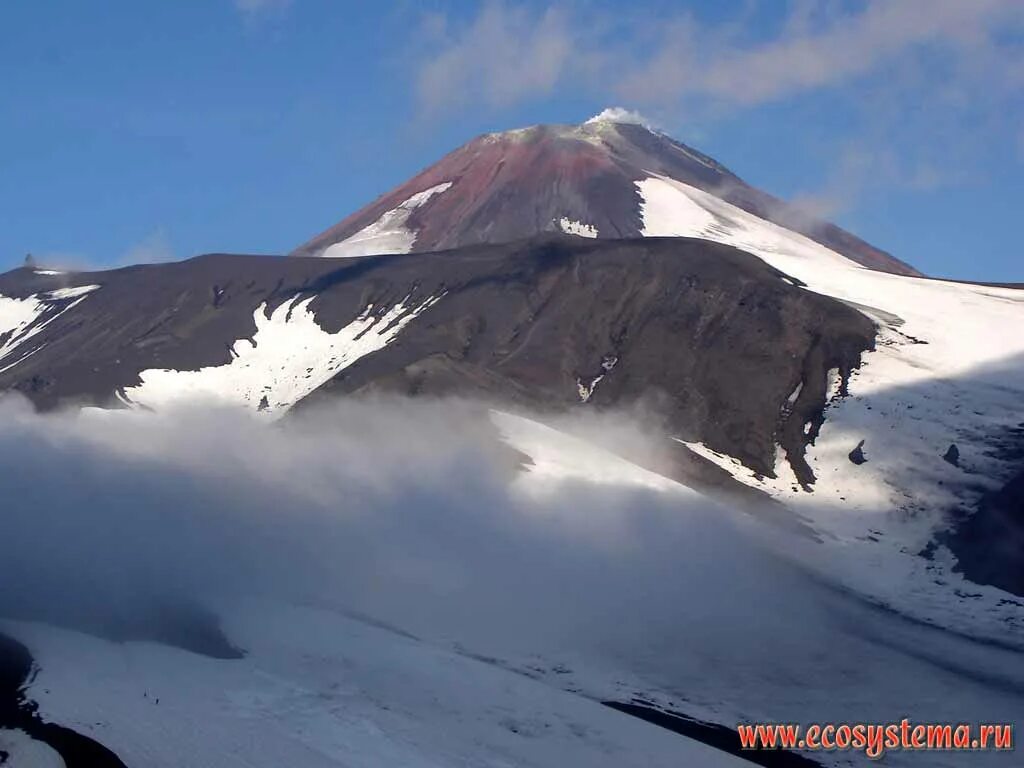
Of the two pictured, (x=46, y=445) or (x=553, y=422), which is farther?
(x=553, y=422)

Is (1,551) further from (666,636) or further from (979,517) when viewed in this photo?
(979,517)

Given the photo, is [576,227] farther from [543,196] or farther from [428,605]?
→ [428,605]

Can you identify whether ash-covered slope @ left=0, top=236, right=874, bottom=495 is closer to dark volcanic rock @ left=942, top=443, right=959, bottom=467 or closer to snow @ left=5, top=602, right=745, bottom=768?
dark volcanic rock @ left=942, top=443, right=959, bottom=467

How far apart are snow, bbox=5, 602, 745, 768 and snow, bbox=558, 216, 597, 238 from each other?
296ft

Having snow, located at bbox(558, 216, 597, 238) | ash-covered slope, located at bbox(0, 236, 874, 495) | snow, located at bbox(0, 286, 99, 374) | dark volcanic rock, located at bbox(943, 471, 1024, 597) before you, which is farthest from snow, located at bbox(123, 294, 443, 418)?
snow, located at bbox(558, 216, 597, 238)

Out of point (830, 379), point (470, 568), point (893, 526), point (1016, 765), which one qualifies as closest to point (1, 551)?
point (470, 568)

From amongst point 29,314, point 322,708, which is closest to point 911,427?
point 322,708

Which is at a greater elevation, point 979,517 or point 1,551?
point 979,517

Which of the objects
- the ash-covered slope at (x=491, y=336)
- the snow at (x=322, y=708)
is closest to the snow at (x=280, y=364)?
the ash-covered slope at (x=491, y=336)

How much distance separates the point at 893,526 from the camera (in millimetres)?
58562

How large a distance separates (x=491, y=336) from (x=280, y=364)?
13.8 metres

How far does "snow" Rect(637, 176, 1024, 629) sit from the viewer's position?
55.9m

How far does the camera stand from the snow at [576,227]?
12562cm

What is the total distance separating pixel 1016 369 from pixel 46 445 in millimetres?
48344
